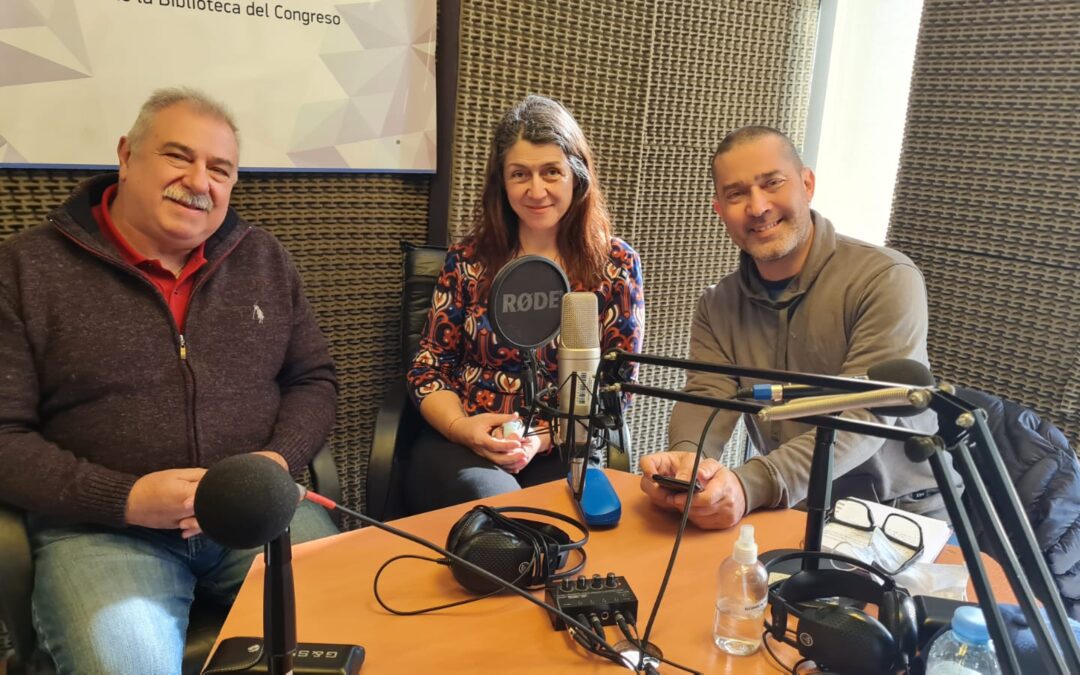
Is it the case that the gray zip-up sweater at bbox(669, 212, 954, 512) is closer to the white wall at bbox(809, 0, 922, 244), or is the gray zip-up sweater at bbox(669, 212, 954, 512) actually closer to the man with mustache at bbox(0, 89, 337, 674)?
the man with mustache at bbox(0, 89, 337, 674)

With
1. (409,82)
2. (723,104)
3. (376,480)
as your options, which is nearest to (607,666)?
(376,480)

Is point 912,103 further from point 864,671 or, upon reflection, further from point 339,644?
point 339,644

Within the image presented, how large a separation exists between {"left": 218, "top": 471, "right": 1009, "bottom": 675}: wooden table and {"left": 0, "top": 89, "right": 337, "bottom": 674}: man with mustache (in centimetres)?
41

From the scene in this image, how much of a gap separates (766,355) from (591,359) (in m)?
0.85

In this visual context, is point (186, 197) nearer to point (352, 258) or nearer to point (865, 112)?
point (352, 258)

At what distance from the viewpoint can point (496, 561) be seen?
1.11 m

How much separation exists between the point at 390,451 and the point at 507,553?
77 centimetres

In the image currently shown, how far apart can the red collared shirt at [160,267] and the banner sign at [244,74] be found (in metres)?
0.32

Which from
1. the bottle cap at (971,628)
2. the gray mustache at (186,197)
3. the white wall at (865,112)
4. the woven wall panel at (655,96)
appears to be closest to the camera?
the bottle cap at (971,628)

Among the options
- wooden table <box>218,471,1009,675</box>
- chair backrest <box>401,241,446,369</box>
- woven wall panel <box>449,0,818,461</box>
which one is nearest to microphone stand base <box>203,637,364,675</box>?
wooden table <box>218,471,1009,675</box>

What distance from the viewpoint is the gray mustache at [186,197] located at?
1.62 m

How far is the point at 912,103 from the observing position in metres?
2.58

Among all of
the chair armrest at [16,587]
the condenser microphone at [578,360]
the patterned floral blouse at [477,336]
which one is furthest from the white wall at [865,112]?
the chair armrest at [16,587]

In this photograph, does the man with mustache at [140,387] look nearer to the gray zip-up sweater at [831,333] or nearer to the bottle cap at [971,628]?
the gray zip-up sweater at [831,333]
